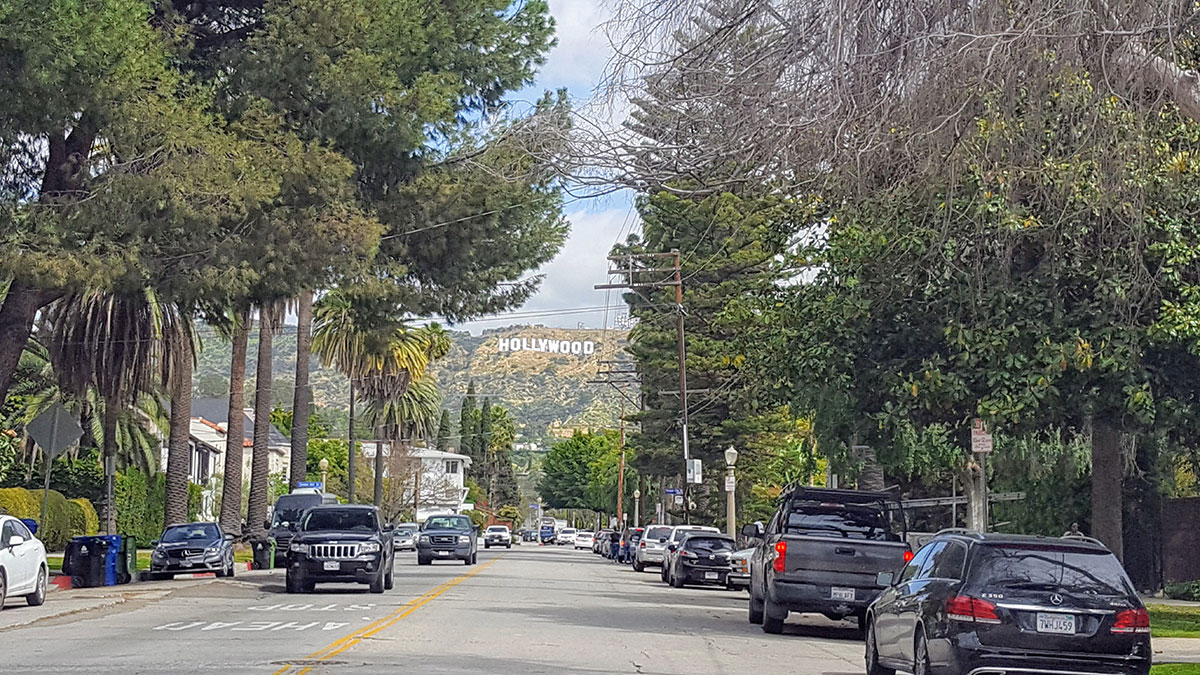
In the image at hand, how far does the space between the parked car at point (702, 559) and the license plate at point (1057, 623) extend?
25047 mm

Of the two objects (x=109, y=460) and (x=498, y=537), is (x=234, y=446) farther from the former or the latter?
(x=498, y=537)

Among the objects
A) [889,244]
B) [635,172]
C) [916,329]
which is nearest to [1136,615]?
[635,172]

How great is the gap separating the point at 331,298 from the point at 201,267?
834 centimetres

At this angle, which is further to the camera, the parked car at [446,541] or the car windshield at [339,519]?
the parked car at [446,541]

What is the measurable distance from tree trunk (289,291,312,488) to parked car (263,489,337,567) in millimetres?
2326

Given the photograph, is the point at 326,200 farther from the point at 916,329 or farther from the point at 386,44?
the point at 916,329

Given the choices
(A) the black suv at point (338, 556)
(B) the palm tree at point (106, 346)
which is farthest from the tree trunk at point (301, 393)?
(A) the black suv at point (338, 556)

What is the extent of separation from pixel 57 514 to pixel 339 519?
25755 millimetres

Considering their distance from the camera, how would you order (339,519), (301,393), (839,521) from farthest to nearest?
1. (301,393)
2. (339,519)
3. (839,521)

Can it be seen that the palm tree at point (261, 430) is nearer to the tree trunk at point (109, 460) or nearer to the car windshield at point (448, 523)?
the car windshield at point (448, 523)

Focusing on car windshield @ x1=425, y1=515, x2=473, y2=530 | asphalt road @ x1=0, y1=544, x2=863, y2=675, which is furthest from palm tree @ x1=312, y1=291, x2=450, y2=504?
asphalt road @ x1=0, y1=544, x2=863, y2=675

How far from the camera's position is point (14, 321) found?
92.2 feet

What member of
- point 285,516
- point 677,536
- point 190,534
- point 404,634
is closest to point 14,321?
point 190,534

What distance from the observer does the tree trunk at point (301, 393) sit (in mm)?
48188
